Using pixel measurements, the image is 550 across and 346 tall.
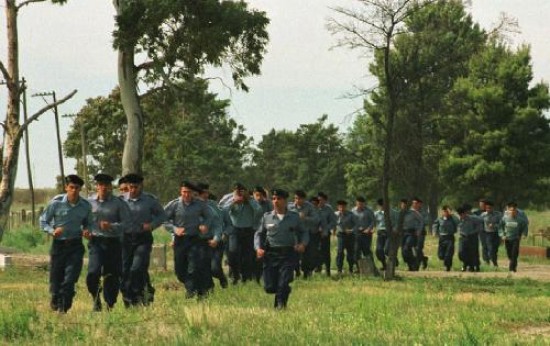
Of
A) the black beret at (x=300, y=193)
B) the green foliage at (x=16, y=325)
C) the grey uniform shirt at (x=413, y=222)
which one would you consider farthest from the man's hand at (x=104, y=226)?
the grey uniform shirt at (x=413, y=222)

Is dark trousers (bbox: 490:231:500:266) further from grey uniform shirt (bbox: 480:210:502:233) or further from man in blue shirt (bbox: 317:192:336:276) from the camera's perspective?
man in blue shirt (bbox: 317:192:336:276)

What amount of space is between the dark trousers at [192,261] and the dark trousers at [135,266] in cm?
89

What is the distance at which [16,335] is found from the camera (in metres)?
10.8

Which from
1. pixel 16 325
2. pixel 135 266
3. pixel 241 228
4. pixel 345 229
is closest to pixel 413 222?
pixel 345 229

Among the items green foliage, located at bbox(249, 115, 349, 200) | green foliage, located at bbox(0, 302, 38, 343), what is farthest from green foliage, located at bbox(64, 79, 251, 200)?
green foliage, located at bbox(0, 302, 38, 343)

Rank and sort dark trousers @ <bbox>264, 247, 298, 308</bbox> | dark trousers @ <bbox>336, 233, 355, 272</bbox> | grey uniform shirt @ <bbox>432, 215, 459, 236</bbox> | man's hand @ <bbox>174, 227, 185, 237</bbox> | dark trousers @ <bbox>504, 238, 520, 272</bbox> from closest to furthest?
dark trousers @ <bbox>264, 247, 298, 308</bbox>, man's hand @ <bbox>174, 227, 185, 237</bbox>, dark trousers @ <bbox>336, 233, 355, 272</bbox>, dark trousers @ <bbox>504, 238, 520, 272</bbox>, grey uniform shirt @ <bbox>432, 215, 459, 236</bbox>

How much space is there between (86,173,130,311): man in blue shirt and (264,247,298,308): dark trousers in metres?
2.02

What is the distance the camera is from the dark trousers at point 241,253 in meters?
21.8

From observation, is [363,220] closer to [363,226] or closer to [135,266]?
[363,226]

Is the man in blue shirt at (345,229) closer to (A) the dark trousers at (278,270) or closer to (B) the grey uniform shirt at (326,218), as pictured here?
(B) the grey uniform shirt at (326,218)

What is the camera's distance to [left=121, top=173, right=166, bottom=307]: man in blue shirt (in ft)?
49.4

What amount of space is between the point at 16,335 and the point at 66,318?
1.80m

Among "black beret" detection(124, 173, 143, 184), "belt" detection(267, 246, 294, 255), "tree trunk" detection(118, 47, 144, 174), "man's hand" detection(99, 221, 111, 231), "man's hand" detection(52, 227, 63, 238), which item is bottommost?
"belt" detection(267, 246, 294, 255)

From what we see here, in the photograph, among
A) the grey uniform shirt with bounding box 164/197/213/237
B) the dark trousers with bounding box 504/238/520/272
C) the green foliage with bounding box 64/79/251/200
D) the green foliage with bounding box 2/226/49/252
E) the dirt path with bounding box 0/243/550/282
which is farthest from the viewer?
the green foliage with bounding box 64/79/251/200
